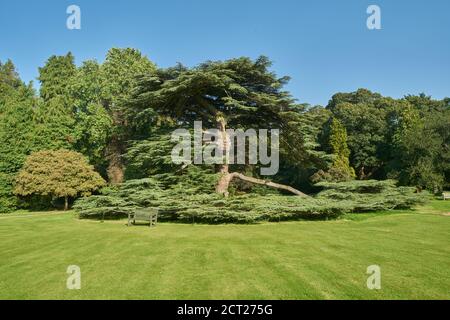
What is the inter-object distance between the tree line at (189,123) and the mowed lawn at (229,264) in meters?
10.1

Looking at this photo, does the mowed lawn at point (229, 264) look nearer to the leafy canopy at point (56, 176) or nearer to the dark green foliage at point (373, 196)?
the dark green foliage at point (373, 196)

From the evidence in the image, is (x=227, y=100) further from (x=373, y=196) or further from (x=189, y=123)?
(x=373, y=196)

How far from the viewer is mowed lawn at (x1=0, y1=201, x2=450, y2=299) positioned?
6.07 metres

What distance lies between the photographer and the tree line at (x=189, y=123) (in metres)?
21.8

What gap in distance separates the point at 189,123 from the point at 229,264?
18.0m

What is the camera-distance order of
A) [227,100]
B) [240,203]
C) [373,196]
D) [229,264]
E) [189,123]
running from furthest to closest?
[189,123] → [227,100] → [373,196] → [240,203] → [229,264]

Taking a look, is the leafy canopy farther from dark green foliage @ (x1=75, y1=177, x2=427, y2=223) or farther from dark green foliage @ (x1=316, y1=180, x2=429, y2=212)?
dark green foliage @ (x1=316, y1=180, x2=429, y2=212)

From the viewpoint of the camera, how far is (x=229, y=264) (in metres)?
7.85

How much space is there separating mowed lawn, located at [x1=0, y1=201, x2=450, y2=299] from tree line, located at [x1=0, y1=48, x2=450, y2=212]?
10078 mm

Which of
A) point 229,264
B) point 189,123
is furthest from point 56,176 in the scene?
point 229,264

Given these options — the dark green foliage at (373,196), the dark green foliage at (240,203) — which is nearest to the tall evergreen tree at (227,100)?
the dark green foliage at (373,196)

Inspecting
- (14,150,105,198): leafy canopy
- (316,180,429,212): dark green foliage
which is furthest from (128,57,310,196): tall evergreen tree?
(14,150,105,198): leafy canopy
